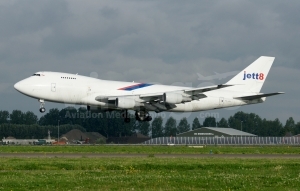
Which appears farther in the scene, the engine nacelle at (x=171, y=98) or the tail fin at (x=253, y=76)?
the tail fin at (x=253, y=76)

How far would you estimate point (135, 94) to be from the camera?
6056 cm

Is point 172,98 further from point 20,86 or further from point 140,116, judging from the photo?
point 20,86

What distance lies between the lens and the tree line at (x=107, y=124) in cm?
12019

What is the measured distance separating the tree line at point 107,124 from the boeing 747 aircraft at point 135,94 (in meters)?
47.8

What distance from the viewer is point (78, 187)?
21969 millimetres

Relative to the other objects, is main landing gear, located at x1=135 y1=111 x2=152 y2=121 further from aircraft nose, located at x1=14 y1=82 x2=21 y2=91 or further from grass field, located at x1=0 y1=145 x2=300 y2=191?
grass field, located at x1=0 y1=145 x2=300 y2=191

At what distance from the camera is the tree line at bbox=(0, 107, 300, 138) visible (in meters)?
120

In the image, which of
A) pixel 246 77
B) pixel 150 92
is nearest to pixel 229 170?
pixel 150 92

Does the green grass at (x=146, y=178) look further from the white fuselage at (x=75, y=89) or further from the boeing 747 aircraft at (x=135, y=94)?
the boeing 747 aircraft at (x=135, y=94)

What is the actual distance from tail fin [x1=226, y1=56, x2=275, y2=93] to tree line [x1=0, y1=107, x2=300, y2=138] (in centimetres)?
4622

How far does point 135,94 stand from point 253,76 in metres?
15.7

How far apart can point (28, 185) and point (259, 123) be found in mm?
116248

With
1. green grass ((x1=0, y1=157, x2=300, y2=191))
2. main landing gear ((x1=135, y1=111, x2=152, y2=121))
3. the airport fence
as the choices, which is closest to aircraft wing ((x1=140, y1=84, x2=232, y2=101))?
main landing gear ((x1=135, y1=111, x2=152, y2=121))

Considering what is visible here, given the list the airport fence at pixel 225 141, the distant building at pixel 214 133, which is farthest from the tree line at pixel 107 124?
the airport fence at pixel 225 141
